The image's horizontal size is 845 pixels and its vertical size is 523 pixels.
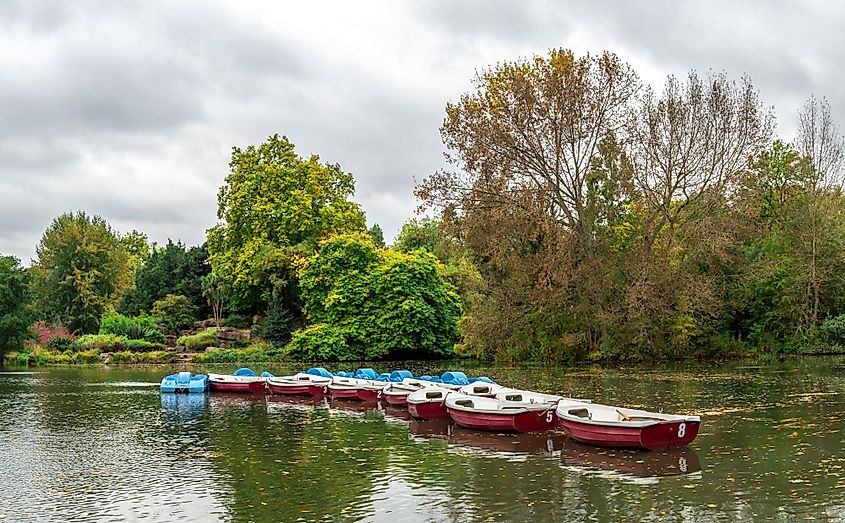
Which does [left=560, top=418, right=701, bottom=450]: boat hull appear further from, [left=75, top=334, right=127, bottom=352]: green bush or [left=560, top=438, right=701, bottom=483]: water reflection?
[left=75, top=334, right=127, bottom=352]: green bush

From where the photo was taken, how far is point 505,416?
2080 cm

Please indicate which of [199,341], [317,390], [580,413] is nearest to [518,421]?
[580,413]

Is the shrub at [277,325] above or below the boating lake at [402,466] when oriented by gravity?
above

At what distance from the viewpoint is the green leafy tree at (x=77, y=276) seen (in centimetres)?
7181

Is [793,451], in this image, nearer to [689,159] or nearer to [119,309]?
[689,159]

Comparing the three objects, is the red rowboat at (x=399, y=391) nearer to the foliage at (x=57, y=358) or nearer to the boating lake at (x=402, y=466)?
the boating lake at (x=402, y=466)

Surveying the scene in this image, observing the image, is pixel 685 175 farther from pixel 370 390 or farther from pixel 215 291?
pixel 215 291

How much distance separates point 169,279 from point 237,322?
10.6 m

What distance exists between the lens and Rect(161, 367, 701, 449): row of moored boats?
1761cm

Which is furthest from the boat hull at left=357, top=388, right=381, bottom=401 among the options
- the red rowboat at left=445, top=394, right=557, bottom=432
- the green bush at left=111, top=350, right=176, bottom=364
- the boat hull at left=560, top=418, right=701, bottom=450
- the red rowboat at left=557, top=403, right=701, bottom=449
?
the green bush at left=111, top=350, right=176, bottom=364

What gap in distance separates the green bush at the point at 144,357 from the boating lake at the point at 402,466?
28.1 m

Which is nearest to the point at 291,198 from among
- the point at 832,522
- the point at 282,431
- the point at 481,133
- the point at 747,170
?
the point at 481,133

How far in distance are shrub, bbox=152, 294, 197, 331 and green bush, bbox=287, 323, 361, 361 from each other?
1580cm

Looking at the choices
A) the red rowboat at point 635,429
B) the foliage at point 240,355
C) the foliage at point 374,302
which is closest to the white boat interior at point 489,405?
the red rowboat at point 635,429
